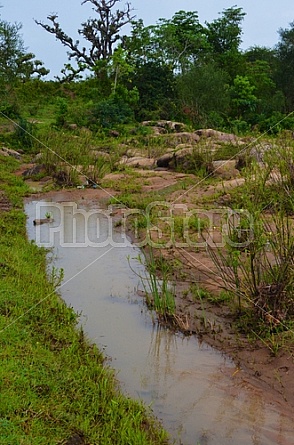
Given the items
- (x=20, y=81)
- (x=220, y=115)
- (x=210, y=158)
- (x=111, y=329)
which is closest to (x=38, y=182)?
(x=210, y=158)

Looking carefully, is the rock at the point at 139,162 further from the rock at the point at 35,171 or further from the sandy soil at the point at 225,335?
the sandy soil at the point at 225,335

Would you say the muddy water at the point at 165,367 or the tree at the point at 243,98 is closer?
the muddy water at the point at 165,367

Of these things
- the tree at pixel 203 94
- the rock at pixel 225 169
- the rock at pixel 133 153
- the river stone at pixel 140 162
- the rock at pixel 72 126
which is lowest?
the rock at pixel 225 169

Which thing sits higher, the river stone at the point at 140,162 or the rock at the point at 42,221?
the river stone at the point at 140,162

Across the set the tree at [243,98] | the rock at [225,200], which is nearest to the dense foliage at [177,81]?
the tree at [243,98]

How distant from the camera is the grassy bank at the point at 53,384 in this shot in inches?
111

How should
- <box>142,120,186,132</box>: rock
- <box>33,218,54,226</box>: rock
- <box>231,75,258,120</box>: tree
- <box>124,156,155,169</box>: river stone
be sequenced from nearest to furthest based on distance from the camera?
<box>33,218,54,226</box>: rock
<box>124,156,155,169</box>: river stone
<box>142,120,186,132</box>: rock
<box>231,75,258,120</box>: tree

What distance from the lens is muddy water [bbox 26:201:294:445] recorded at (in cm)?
314

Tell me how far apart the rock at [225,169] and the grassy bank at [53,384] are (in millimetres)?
5941

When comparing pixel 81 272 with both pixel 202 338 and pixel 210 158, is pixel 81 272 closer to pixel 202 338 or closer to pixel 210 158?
pixel 202 338

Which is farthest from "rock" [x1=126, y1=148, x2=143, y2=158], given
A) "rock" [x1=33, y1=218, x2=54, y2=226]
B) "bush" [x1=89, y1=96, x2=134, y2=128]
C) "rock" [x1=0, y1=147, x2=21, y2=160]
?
"rock" [x1=33, y1=218, x2=54, y2=226]

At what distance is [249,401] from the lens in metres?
3.40

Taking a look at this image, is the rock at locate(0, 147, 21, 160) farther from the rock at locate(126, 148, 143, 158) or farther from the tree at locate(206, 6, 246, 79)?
the tree at locate(206, 6, 246, 79)

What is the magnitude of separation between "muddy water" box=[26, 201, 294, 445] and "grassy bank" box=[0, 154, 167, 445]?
175mm
